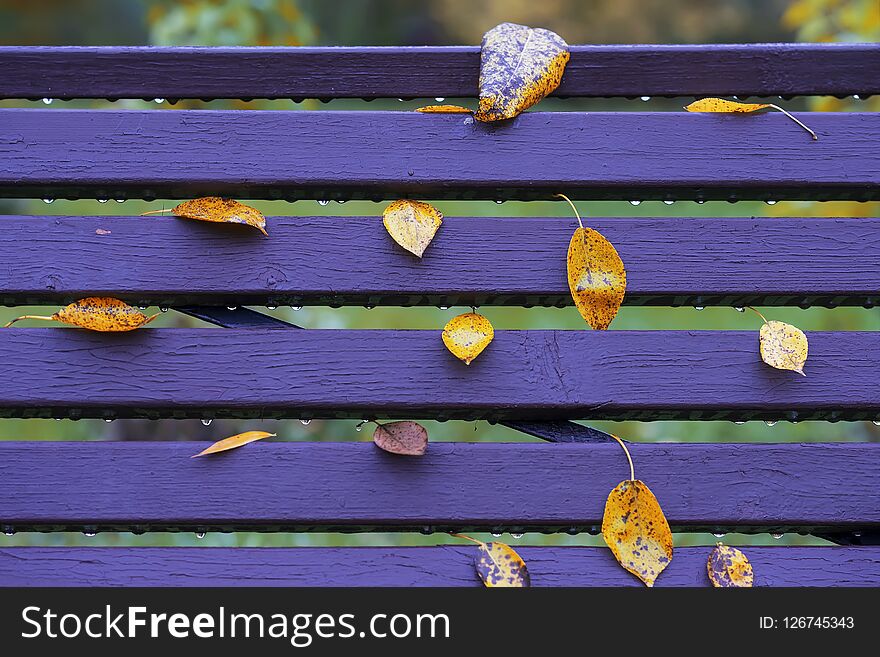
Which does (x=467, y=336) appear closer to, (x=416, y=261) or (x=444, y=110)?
(x=416, y=261)

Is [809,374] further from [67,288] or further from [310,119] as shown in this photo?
[67,288]

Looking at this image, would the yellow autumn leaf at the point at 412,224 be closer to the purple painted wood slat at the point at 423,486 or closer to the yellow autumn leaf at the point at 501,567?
the purple painted wood slat at the point at 423,486

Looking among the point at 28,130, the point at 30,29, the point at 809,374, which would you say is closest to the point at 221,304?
the point at 28,130

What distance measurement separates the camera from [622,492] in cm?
106

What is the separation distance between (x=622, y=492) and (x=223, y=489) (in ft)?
1.85

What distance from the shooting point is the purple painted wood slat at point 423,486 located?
1.06 metres

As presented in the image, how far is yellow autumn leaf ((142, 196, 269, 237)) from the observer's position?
107cm

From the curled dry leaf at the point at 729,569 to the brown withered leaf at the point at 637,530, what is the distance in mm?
63

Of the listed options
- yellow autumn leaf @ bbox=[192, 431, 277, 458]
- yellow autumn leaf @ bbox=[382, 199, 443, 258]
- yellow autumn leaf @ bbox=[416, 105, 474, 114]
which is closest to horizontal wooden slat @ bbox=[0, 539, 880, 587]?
yellow autumn leaf @ bbox=[192, 431, 277, 458]

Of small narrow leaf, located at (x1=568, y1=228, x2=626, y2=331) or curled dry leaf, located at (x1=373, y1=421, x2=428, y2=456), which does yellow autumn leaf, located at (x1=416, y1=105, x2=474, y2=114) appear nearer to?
small narrow leaf, located at (x1=568, y1=228, x2=626, y2=331)

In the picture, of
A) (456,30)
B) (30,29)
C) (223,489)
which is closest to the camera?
(223,489)

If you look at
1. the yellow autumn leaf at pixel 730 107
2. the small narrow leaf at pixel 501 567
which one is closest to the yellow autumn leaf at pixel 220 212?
the small narrow leaf at pixel 501 567

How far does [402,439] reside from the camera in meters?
1.06

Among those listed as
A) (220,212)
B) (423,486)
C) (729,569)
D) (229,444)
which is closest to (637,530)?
(729,569)
